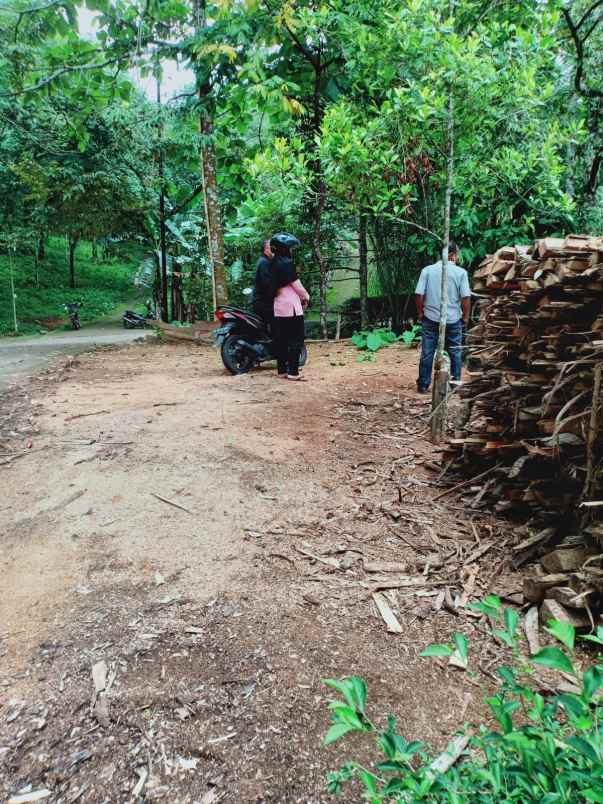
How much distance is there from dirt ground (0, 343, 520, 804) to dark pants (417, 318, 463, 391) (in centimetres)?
122

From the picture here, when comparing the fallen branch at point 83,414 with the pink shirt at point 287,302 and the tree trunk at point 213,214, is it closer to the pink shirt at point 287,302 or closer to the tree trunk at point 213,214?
the pink shirt at point 287,302

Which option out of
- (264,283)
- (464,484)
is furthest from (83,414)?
(464,484)

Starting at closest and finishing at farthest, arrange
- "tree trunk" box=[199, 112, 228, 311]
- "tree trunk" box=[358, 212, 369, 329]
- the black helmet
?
the black helmet
"tree trunk" box=[358, 212, 369, 329]
"tree trunk" box=[199, 112, 228, 311]

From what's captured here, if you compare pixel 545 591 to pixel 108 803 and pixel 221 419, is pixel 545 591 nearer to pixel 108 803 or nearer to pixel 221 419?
pixel 108 803

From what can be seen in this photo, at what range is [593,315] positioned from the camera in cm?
291

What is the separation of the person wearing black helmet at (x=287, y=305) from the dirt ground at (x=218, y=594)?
1843 mm

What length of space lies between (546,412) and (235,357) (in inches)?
202

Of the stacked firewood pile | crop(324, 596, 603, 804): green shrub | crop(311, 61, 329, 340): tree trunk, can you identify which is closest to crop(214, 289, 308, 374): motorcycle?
crop(311, 61, 329, 340): tree trunk

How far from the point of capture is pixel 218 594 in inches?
102

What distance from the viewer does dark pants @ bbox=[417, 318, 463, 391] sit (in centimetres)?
597

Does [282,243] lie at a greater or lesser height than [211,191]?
lesser

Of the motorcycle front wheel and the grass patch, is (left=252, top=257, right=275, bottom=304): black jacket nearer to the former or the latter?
the motorcycle front wheel

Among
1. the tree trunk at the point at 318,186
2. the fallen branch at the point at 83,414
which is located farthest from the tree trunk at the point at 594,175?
the fallen branch at the point at 83,414

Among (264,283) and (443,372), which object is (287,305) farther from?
(443,372)
